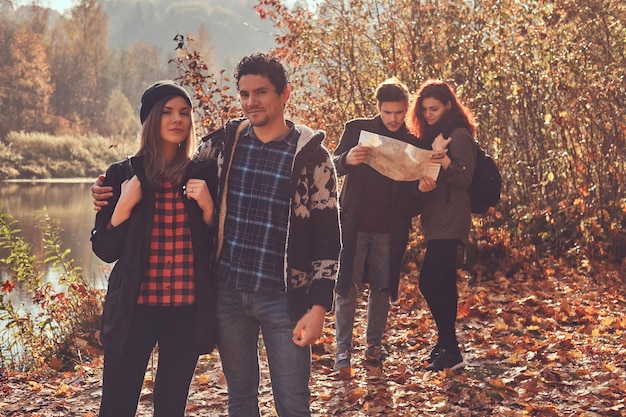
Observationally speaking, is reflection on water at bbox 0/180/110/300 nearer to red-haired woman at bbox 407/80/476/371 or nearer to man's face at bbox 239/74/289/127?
red-haired woman at bbox 407/80/476/371

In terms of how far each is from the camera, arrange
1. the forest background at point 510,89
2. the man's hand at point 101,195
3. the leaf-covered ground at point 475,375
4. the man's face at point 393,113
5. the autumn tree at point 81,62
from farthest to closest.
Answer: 1. the autumn tree at point 81,62
2. the forest background at point 510,89
3. the man's face at point 393,113
4. the leaf-covered ground at point 475,375
5. the man's hand at point 101,195

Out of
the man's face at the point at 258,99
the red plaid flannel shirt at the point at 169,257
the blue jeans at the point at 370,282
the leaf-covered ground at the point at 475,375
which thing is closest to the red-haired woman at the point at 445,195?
the blue jeans at the point at 370,282

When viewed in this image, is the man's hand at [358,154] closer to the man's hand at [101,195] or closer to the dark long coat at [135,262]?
the dark long coat at [135,262]

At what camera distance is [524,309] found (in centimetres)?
802

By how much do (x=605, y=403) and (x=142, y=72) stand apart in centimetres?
7986

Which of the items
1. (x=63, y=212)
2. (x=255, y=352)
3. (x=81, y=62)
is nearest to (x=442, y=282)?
(x=255, y=352)

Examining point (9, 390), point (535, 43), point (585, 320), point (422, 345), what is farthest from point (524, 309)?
point (9, 390)

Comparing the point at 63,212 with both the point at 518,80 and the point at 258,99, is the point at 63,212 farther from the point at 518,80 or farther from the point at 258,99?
the point at 258,99

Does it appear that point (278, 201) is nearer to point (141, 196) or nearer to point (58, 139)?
point (141, 196)

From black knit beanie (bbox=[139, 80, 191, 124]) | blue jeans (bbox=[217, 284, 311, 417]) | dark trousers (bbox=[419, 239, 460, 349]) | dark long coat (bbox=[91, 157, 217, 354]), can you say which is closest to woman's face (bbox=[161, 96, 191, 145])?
black knit beanie (bbox=[139, 80, 191, 124])

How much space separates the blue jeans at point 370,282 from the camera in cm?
565

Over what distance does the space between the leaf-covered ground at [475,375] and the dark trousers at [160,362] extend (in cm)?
214

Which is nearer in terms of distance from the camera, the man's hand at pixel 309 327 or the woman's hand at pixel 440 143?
the man's hand at pixel 309 327

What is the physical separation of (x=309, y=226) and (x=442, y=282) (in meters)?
2.52
